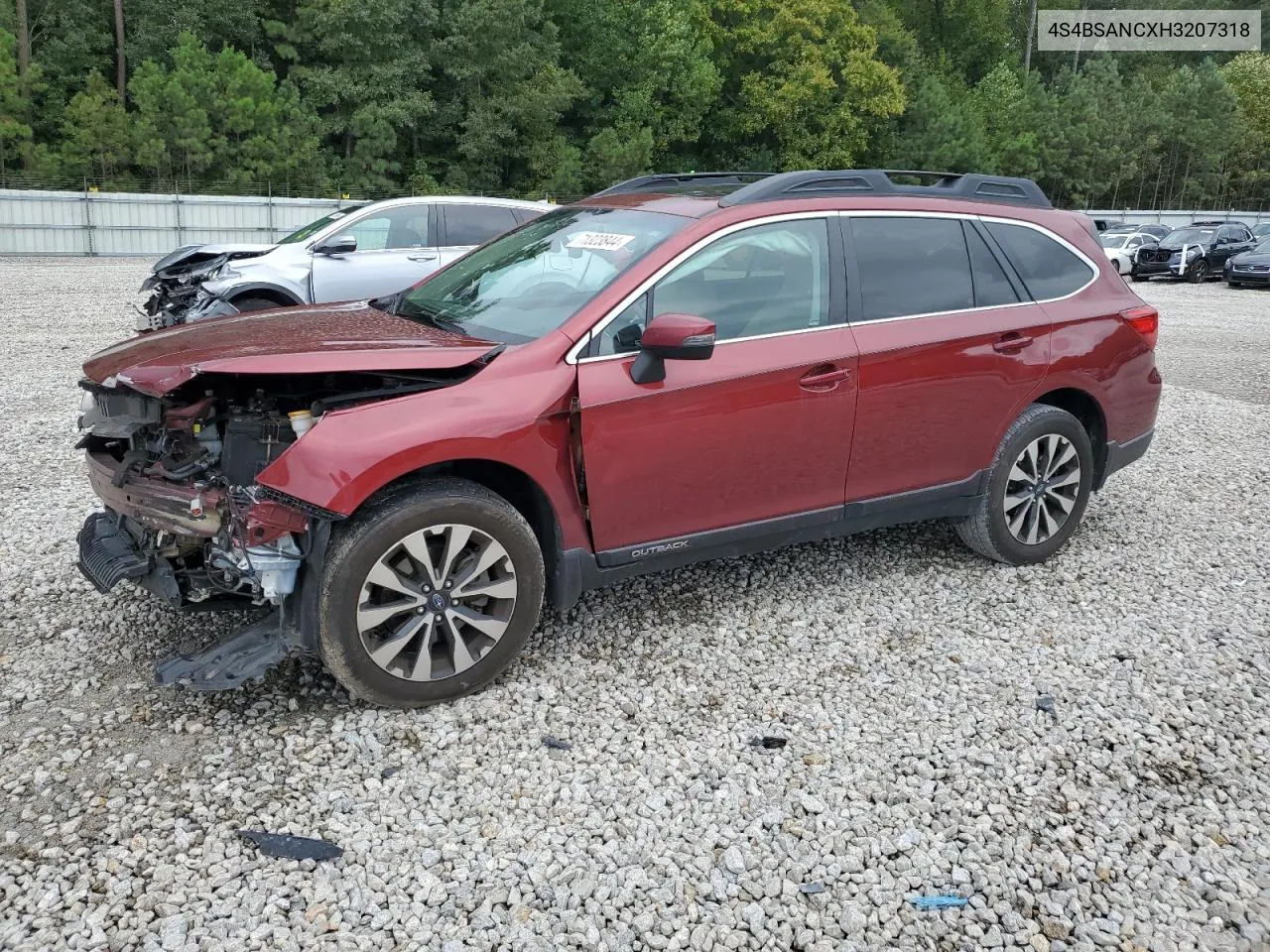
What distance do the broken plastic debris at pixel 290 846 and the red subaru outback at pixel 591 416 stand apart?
1.90 ft

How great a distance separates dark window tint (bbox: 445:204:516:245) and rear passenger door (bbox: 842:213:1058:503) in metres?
7.09

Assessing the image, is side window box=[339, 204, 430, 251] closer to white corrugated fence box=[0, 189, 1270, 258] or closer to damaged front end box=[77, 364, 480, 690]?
damaged front end box=[77, 364, 480, 690]

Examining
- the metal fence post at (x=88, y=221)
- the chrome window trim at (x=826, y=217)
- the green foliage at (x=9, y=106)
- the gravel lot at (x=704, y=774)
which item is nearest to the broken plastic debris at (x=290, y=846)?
the gravel lot at (x=704, y=774)

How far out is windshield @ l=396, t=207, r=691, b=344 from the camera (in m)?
4.02

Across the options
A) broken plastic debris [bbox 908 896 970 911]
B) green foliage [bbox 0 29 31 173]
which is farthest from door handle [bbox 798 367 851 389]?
green foliage [bbox 0 29 31 173]

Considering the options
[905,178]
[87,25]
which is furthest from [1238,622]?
[87,25]

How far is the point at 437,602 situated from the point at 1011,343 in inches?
114

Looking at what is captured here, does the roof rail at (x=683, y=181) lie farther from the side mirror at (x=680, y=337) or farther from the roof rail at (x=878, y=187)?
the side mirror at (x=680, y=337)

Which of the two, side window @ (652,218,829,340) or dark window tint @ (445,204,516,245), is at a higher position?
dark window tint @ (445,204,516,245)

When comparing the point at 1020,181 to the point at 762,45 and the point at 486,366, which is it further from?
the point at 762,45

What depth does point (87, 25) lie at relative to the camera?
3875 centimetres

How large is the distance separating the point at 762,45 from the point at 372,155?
2163cm

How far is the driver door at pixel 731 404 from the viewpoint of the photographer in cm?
381

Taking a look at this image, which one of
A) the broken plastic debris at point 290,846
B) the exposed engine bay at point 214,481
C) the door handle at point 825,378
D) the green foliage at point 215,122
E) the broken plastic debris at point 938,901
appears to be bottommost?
the broken plastic debris at point 938,901
